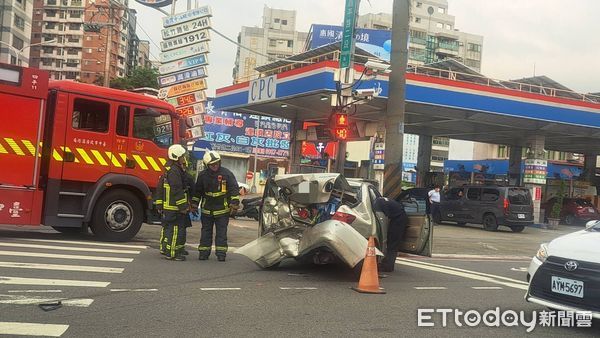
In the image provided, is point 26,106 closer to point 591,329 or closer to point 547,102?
point 591,329

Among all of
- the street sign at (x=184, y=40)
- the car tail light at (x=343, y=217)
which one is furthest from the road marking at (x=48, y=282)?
the street sign at (x=184, y=40)

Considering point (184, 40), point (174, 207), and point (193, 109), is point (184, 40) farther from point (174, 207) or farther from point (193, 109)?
point (174, 207)

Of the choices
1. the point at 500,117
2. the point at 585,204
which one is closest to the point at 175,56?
the point at 500,117

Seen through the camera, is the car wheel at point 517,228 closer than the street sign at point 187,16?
No

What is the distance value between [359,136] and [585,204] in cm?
1424

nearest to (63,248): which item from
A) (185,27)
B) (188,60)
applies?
(188,60)

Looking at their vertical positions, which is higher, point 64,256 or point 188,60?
point 188,60

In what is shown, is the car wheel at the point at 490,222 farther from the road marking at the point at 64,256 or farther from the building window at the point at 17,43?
the building window at the point at 17,43

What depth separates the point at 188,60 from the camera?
19062 millimetres

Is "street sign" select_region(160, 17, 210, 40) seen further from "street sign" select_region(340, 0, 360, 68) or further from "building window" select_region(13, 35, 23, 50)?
"building window" select_region(13, 35, 23, 50)

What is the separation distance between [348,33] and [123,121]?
8023 mm

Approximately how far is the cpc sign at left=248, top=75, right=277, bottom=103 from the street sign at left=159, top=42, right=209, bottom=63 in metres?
5.50

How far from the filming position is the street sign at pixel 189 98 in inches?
746

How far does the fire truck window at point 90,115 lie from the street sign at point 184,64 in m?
8.62
